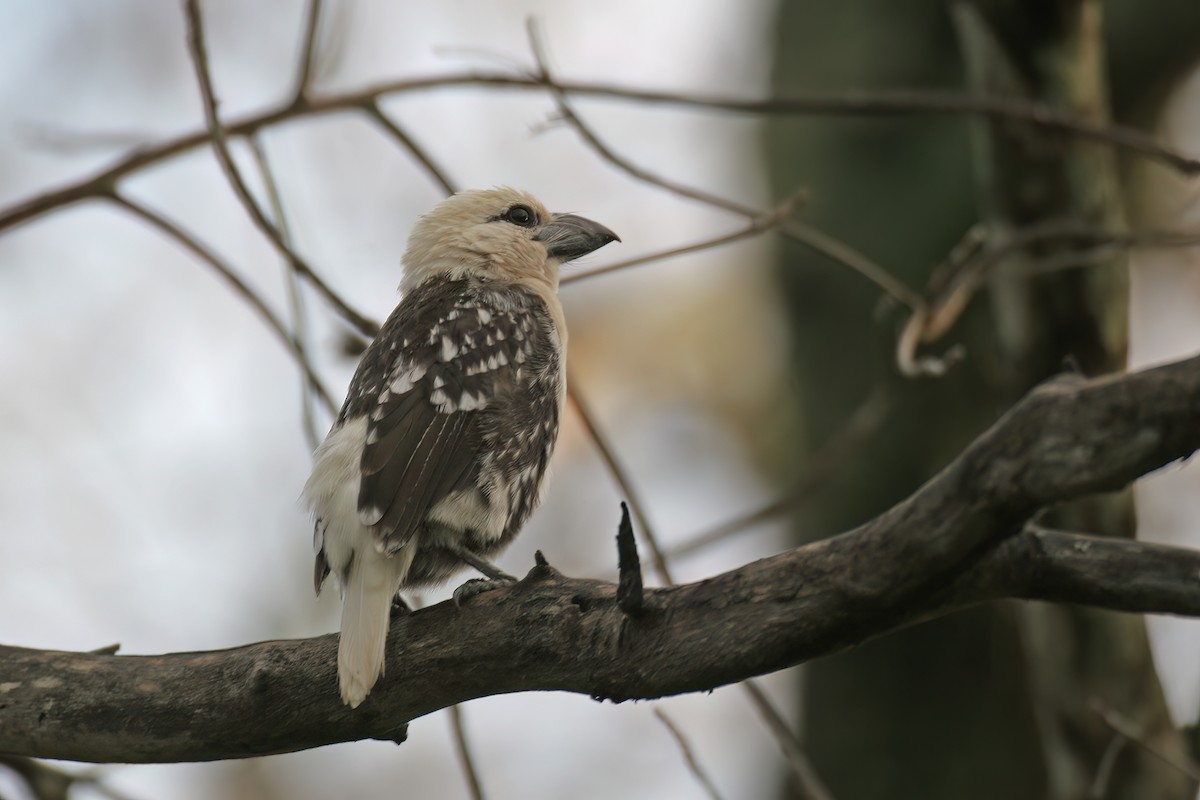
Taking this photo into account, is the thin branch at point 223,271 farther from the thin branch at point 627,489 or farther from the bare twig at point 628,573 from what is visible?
the bare twig at point 628,573

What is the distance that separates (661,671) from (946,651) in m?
4.00

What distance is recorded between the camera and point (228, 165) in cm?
417

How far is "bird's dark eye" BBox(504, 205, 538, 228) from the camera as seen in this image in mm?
5598

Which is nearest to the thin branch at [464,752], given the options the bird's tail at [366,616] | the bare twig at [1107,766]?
the bird's tail at [366,616]

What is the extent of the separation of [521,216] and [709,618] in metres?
3.26

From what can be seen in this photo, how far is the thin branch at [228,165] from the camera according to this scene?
4.07 metres

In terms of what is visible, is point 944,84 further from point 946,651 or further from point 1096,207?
point 946,651

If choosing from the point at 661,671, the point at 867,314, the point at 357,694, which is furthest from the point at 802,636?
the point at 867,314

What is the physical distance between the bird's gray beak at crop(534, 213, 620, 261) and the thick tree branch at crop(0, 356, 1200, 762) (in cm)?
248

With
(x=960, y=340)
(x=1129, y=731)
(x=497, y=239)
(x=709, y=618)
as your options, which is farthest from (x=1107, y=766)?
(x=497, y=239)

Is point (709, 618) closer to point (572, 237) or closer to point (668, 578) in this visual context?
point (668, 578)

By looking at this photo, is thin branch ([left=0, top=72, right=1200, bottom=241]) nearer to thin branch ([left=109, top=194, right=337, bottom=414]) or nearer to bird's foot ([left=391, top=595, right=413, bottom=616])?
thin branch ([left=109, top=194, right=337, bottom=414])

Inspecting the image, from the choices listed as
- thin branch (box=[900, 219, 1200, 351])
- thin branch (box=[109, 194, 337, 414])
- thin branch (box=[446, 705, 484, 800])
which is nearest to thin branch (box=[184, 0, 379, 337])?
thin branch (box=[109, 194, 337, 414])

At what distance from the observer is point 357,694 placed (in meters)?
3.13
